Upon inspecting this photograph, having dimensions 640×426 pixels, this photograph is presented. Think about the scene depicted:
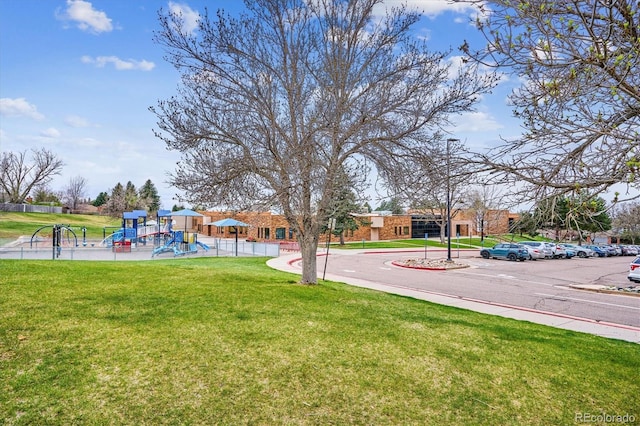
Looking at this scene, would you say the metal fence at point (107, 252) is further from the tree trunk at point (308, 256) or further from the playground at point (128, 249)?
the tree trunk at point (308, 256)

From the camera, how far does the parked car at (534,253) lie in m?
31.5

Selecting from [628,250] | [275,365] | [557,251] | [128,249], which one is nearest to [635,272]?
[557,251]

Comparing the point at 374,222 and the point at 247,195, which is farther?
the point at 374,222

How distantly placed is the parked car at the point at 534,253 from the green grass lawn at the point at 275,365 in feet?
83.5

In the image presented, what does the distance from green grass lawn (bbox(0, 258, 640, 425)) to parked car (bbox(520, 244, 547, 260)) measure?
2545 cm

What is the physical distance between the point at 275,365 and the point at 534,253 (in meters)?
31.7

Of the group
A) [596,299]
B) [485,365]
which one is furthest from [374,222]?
[485,365]

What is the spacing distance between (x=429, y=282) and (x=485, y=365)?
1267 centimetres

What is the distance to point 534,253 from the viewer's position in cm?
3178

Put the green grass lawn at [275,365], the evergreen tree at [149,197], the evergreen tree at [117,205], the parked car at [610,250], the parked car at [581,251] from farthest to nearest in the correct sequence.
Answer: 1. the evergreen tree at [149,197]
2. the evergreen tree at [117,205]
3. the parked car at [610,250]
4. the parked car at [581,251]
5. the green grass lawn at [275,365]

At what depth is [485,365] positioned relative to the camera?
19.8 feet

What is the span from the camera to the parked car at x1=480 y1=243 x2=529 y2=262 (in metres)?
30.8

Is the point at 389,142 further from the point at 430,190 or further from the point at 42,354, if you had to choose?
the point at 42,354

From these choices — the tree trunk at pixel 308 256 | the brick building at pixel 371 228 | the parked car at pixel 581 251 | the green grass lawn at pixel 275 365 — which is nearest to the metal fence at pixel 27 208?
the brick building at pixel 371 228
